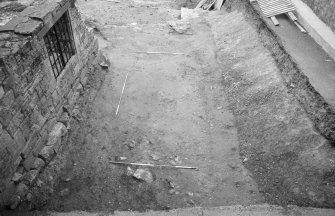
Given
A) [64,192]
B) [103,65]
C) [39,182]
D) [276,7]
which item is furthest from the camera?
[276,7]

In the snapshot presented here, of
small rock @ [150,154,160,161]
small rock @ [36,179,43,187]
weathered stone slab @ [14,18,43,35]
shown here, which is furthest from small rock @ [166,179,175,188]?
weathered stone slab @ [14,18,43,35]

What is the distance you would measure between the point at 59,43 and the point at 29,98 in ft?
5.69

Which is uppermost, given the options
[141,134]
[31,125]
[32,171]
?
[31,125]

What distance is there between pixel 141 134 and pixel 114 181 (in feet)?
5.18

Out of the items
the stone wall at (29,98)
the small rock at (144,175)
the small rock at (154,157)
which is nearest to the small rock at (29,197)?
the stone wall at (29,98)

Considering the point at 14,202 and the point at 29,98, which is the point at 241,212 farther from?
the point at 29,98

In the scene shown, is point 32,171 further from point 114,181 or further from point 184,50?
point 184,50

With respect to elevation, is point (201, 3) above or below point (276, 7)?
below

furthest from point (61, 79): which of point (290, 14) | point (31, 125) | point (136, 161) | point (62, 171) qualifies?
point (290, 14)

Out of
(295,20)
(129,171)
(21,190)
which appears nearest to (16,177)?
(21,190)

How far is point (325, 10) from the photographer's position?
816 cm

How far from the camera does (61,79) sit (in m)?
6.31

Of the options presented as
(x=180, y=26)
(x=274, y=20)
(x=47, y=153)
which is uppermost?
(x=274, y=20)

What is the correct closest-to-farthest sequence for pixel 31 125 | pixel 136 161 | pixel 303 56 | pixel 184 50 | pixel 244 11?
pixel 31 125 < pixel 136 161 < pixel 303 56 < pixel 184 50 < pixel 244 11
